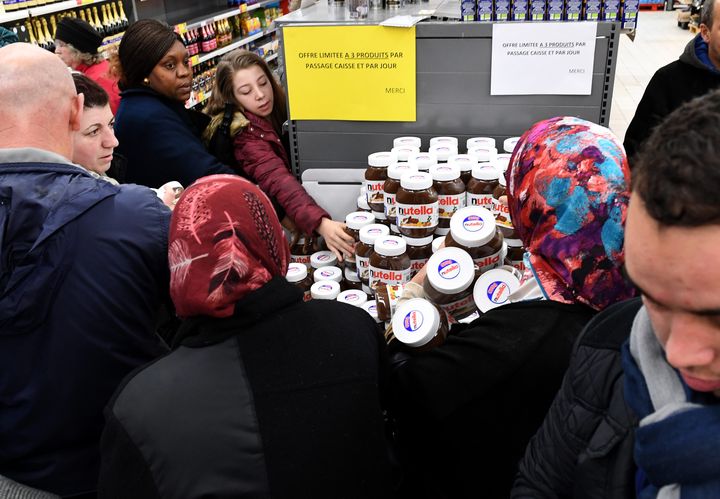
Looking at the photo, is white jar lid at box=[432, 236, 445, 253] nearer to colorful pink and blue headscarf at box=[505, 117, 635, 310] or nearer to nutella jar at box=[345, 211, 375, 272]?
nutella jar at box=[345, 211, 375, 272]

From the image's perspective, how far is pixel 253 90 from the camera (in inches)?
108

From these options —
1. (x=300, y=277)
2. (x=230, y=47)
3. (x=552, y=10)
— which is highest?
(x=552, y=10)

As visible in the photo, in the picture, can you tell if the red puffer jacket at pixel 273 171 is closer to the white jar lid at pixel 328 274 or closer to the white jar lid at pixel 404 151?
the white jar lid at pixel 328 274

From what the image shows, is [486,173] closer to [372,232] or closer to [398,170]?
[398,170]

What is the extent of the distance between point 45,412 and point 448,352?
3.13 ft

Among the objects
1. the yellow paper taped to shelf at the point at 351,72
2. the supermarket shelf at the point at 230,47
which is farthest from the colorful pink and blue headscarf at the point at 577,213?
the supermarket shelf at the point at 230,47

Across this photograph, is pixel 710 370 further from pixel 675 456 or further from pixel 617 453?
pixel 617 453

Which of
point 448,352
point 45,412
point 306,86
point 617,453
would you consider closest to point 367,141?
point 306,86

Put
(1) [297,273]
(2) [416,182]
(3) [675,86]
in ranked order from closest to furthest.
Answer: (2) [416,182]
(1) [297,273]
(3) [675,86]

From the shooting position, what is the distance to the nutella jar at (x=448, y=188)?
6.91ft

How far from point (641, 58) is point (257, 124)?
11.0m

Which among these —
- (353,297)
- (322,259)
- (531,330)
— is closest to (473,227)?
(353,297)

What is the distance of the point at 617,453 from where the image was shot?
2.82 feet

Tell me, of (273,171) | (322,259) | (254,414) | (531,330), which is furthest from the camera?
(273,171)
